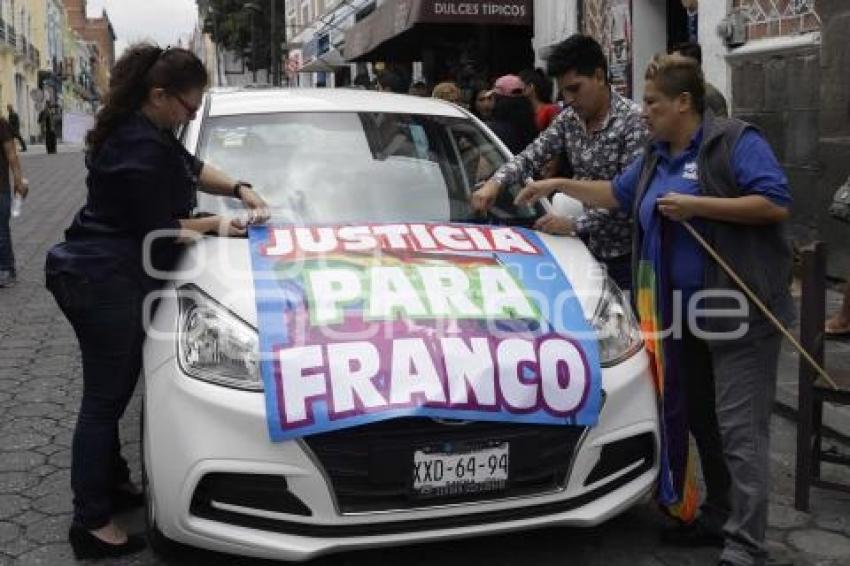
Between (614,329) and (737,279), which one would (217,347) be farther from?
(737,279)

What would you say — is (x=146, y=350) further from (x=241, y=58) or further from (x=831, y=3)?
(x=241, y=58)

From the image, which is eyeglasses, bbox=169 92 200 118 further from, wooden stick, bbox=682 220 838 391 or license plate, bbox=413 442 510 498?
wooden stick, bbox=682 220 838 391

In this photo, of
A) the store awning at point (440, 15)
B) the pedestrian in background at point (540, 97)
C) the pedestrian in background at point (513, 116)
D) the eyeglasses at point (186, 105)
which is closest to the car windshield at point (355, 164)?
the eyeglasses at point (186, 105)

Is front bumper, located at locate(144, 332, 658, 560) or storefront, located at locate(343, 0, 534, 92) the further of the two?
storefront, located at locate(343, 0, 534, 92)

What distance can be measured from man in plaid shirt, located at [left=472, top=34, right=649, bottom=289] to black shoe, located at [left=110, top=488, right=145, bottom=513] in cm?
183

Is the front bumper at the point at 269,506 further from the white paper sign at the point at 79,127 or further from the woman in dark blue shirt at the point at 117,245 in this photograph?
the white paper sign at the point at 79,127

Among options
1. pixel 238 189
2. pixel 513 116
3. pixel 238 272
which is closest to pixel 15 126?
pixel 513 116

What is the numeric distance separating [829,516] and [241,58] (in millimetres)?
52865

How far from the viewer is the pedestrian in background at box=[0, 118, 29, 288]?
8.26 m

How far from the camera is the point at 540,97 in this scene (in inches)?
305

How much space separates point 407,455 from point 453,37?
47.4 feet

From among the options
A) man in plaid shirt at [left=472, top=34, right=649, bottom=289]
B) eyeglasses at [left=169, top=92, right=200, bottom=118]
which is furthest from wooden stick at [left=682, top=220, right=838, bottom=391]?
eyeglasses at [left=169, top=92, right=200, bottom=118]

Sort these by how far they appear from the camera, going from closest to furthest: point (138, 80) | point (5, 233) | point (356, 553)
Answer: point (138, 80)
point (356, 553)
point (5, 233)

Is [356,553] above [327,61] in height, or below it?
below
